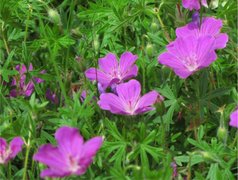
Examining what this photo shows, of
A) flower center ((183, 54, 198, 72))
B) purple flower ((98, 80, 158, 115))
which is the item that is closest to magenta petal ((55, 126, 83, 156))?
purple flower ((98, 80, 158, 115))

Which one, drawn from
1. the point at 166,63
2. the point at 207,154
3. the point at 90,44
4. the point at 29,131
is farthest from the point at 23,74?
the point at 207,154

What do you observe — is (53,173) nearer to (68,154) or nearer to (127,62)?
(68,154)

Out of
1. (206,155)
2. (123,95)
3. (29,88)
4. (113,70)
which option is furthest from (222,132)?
(29,88)

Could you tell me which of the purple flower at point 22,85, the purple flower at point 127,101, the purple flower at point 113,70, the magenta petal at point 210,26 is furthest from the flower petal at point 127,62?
the purple flower at point 22,85

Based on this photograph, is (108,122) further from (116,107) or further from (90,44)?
(90,44)

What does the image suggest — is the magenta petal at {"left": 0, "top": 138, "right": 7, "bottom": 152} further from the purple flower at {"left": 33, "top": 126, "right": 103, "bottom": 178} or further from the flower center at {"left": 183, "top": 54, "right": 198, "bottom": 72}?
the flower center at {"left": 183, "top": 54, "right": 198, "bottom": 72}

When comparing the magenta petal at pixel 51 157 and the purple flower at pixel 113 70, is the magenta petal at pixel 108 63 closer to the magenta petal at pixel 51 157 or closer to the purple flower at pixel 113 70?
the purple flower at pixel 113 70
